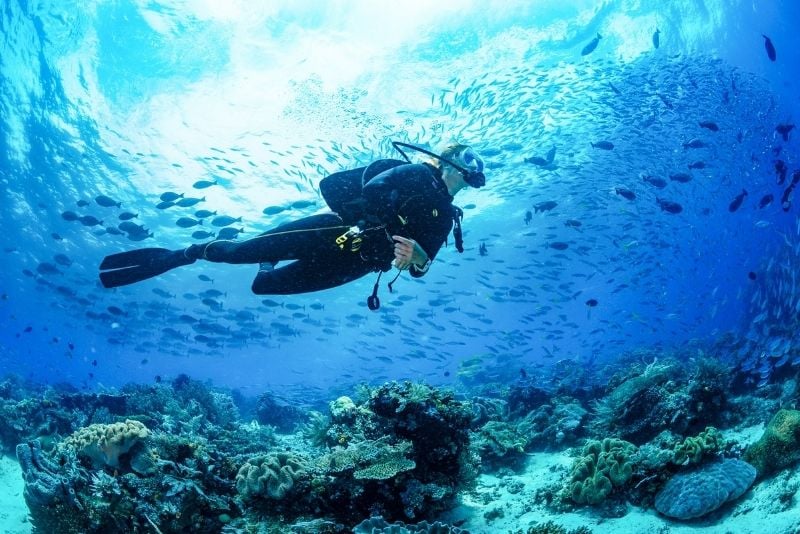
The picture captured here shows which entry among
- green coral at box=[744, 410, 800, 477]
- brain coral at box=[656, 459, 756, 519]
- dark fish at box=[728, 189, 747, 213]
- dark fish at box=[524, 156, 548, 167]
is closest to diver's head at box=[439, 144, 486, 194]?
brain coral at box=[656, 459, 756, 519]

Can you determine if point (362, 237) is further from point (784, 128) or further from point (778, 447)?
point (784, 128)

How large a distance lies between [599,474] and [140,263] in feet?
22.3

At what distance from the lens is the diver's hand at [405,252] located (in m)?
4.44

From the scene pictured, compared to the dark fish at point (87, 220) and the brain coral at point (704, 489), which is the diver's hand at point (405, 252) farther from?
the dark fish at point (87, 220)

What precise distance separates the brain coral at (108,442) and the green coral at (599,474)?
5518mm

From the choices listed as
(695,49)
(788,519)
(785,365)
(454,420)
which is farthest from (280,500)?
(695,49)

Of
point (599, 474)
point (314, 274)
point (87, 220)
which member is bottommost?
point (599, 474)

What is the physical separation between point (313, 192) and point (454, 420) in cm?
1839

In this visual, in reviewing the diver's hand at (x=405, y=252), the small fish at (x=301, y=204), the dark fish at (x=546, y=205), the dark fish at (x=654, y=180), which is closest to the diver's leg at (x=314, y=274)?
the diver's hand at (x=405, y=252)

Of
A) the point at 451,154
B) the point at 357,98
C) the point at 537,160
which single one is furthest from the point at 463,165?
the point at 357,98

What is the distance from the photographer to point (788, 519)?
372 centimetres

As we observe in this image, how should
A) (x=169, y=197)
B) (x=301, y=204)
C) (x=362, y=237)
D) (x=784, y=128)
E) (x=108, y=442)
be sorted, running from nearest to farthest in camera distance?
(x=362, y=237) < (x=108, y=442) < (x=784, y=128) < (x=169, y=197) < (x=301, y=204)

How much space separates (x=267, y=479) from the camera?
173 inches

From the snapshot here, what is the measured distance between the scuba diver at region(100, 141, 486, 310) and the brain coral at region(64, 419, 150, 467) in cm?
189
